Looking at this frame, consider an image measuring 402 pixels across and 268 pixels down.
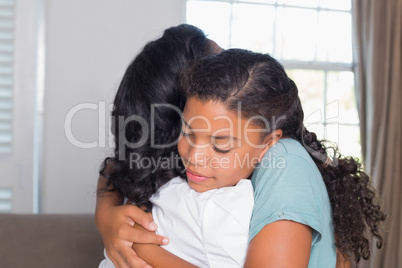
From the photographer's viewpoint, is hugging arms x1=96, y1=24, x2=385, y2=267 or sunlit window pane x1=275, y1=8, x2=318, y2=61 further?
sunlit window pane x1=275, y1=8, x2=318, y2=61

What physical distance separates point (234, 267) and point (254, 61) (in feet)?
1.75

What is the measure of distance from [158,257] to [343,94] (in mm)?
→ 2735

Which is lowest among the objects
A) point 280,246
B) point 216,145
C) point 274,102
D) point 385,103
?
point 280,246

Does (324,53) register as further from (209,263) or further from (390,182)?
(209,263)

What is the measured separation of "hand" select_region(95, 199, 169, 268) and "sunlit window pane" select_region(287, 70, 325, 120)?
2358 millimetres

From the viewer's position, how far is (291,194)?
109 cm

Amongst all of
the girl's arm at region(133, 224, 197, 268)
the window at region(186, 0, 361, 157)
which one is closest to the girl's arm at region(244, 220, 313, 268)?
the girl's arm at region(133, 224, 197, 268)

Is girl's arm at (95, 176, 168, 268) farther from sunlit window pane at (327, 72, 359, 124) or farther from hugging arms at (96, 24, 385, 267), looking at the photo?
sunlit window pane at (327, 72, 359, 124)

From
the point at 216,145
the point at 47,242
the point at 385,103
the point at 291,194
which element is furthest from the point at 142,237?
the point at 385,103

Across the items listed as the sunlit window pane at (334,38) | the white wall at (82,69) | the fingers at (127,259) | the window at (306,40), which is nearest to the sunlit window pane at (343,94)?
the window at (306,40)

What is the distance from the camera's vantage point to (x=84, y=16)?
2965mm

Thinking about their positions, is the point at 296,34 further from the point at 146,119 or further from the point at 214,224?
the point at 214,224

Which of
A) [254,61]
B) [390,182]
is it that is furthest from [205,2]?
[254,61]

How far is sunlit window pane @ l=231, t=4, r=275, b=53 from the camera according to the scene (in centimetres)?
338
